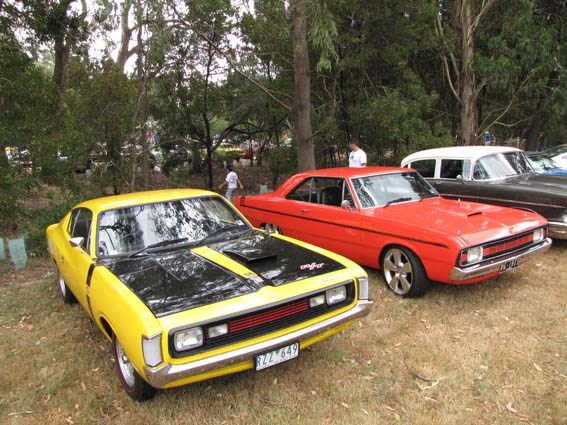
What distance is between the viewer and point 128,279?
326 centimetres

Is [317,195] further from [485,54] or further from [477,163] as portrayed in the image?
[485,54]

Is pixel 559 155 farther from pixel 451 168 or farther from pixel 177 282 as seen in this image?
pixel 177 282

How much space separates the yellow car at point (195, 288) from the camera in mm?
2785

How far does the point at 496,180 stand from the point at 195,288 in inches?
234

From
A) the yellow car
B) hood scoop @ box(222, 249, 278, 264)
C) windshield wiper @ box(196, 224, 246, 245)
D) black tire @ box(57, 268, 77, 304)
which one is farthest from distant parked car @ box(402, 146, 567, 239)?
black tire @ box(57, 268, 77, 304)

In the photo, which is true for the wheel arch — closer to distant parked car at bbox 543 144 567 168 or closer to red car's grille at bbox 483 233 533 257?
red car's grille at bbox 483 233 533 257

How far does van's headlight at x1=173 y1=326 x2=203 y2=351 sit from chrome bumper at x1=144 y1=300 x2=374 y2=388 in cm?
11

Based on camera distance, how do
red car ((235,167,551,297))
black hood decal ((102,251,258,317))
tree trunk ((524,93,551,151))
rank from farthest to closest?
tree trunk ((524,93,551,151)), red car ((235,167,551,297)), black hood decal ((102,251,258,317))

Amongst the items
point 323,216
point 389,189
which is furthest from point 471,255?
point 323,216

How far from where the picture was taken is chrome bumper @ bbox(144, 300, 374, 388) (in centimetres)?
267

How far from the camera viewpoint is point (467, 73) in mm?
13688

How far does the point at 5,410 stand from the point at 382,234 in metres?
3.98

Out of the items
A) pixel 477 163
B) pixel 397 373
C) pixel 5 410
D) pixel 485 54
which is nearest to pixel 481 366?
pixel 397 373

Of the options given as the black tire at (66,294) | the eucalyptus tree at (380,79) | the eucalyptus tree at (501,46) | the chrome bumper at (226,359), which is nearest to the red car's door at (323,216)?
the chrome bumper at (226,359)
